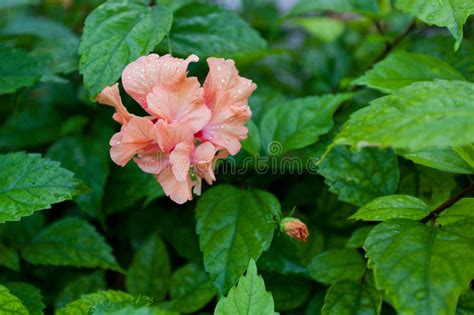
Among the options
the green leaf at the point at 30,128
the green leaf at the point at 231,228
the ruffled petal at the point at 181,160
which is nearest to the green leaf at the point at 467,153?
the green leaf at the point at 231,228

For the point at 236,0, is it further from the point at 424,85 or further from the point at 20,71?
the point at 424,85

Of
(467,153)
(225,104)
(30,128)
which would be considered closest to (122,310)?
(225,104)

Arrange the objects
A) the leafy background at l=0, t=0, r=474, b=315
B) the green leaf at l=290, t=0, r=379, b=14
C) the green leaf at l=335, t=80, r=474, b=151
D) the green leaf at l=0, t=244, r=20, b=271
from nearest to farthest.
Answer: the green leaf at l=335, t=80, r=474, b=151 < the leafy background at l=0, t=0, r=474, b=315 < the green leaf at l=0, t=244, r=20, b=271 < the green leaf at l=290, t=0, r=379, b=14

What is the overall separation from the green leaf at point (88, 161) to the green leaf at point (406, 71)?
0.67 metres

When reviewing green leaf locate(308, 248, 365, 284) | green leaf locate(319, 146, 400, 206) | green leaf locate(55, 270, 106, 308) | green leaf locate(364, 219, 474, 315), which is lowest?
green leaf locate(55, 270, 106, 308)

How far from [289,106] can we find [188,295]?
50cm

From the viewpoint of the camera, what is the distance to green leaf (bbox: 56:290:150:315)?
1079 millimetres

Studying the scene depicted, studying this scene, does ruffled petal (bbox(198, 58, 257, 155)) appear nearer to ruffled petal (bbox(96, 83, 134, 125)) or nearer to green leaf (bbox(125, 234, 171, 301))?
ruffled petal (bbox(96, 83, 134, 125))

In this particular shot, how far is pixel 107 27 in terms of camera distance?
1259 millimetres

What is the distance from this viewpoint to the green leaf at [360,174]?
1.25 m

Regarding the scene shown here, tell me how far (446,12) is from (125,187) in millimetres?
865

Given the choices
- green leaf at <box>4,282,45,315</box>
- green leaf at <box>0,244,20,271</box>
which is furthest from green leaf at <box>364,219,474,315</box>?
green leaf at <box>0,244,20,271</box>

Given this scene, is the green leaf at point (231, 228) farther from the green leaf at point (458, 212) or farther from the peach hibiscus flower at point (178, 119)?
the green leaf at point (458, 212)

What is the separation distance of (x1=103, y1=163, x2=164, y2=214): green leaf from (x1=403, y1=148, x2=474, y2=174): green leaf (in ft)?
2.10
